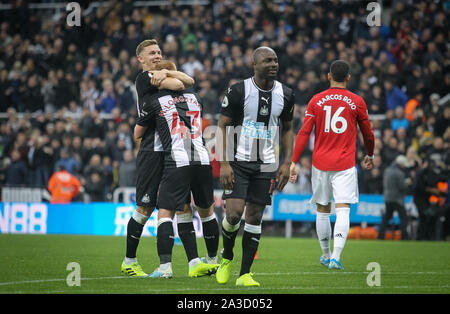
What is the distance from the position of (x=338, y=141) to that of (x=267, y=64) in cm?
248

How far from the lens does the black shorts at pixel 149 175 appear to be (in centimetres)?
895

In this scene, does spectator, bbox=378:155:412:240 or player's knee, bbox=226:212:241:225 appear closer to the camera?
player's knee, bbox=226:212:241:225

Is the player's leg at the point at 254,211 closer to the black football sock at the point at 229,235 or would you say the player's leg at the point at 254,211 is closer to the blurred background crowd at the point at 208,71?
the black football sock at the point at 229,235

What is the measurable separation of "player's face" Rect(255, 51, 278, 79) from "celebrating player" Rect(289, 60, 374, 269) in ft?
7.36

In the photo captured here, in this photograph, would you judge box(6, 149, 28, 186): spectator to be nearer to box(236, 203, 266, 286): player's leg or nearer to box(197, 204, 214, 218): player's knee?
box(197, 204, 214, 218): player's knee

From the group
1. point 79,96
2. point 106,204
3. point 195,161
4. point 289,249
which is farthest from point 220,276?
point 79,96

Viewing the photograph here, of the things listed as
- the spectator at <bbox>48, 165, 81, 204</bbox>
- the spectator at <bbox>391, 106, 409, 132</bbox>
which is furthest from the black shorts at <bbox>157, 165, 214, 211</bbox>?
the spectator at <bbox>391, 106, 409, 132</bbox>

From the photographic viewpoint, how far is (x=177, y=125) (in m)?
8.70

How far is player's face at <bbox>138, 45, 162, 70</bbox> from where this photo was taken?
9.25 m

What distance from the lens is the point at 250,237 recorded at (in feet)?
26.5

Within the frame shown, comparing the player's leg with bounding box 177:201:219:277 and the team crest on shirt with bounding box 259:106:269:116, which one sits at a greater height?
the team crest on shirt with bounding box 259:106:269:116

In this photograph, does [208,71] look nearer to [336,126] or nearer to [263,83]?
[336,126]

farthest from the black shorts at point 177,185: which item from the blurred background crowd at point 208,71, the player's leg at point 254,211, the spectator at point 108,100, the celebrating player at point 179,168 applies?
the spectator at point 108,100

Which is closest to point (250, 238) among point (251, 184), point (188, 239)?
point (251, 184)
